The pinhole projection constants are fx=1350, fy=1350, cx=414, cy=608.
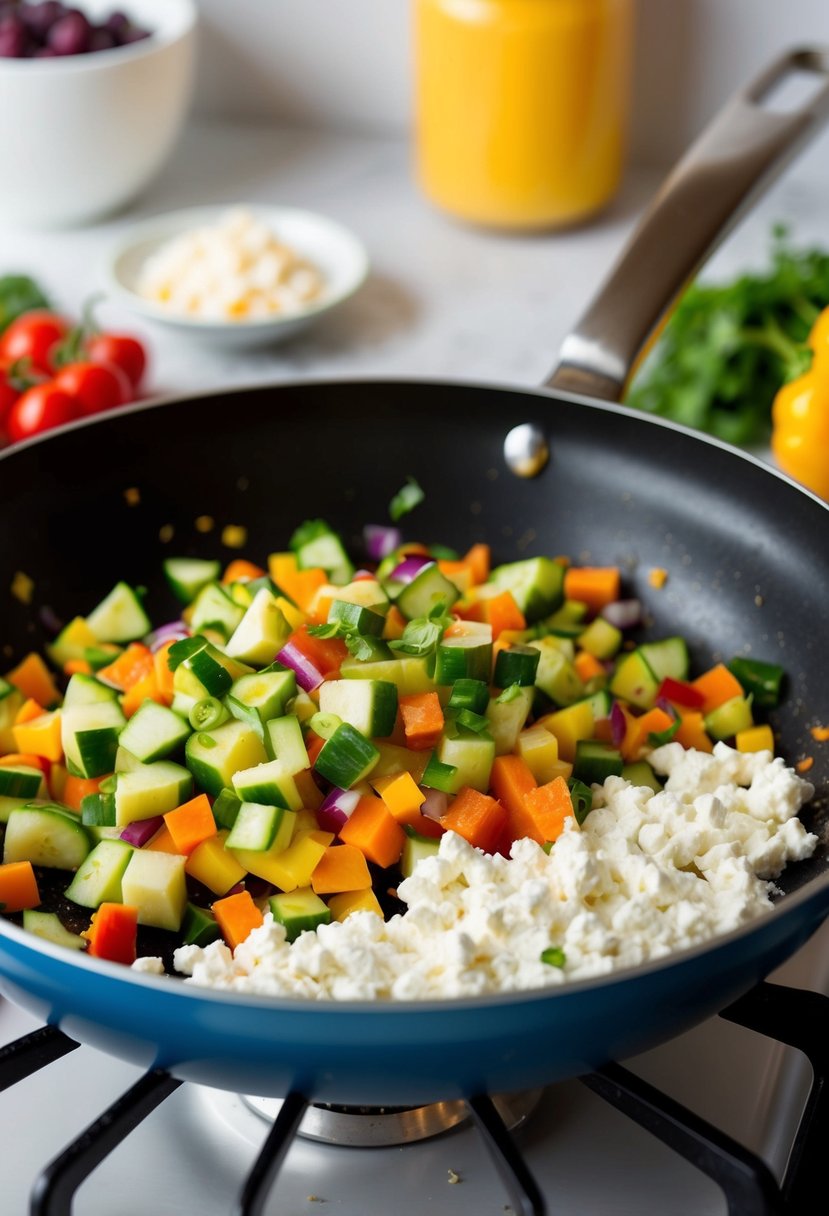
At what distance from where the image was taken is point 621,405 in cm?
142

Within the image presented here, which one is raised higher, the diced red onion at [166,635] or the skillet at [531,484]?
the skillet at [531,484]

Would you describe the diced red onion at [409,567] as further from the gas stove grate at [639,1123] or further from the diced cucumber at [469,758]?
the gas stove grate at [639,1123]

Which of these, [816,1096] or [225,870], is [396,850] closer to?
[225,870]

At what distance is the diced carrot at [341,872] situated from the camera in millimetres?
1059

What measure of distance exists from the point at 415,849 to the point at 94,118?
156 centimetres

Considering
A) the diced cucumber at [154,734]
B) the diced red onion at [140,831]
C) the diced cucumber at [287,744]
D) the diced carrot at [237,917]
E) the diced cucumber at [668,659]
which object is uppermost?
the diced cucumber at [287,744]

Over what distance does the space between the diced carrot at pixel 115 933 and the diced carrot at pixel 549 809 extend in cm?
32

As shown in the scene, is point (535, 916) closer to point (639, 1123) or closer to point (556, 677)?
point (639, 1123)

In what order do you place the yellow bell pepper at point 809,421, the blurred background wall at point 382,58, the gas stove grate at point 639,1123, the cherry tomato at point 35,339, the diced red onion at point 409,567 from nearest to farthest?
the gas stove grate at point 639,1123, the diced red onion at point 409,567, the yellow bell pepper at point 809,421, the cherry tomato at point 35,339, the blurred background wall at point 382,58

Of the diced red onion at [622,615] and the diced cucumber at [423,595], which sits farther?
the diced red onion at [622,615]

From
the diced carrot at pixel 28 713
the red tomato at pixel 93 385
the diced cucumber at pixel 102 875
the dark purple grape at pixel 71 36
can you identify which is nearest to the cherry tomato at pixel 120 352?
the red tomato at pixel 93 385

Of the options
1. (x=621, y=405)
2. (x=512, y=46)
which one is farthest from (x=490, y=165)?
(x=621, y=405)

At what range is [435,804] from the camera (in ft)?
3.60

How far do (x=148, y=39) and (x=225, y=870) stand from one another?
5.71ft
